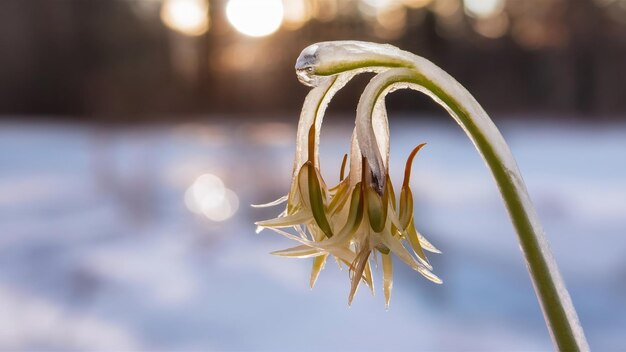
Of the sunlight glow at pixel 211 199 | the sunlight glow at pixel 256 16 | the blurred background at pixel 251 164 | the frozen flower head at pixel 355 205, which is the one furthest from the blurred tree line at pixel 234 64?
the frozen flower head at pixel 355 205

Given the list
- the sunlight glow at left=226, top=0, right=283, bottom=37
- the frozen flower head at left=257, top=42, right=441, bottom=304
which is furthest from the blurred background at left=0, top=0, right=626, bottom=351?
the frozen flower head at left=257, top=42, right=441, bottom=304

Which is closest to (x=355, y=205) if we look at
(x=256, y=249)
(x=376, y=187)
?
(x=376, y=187)

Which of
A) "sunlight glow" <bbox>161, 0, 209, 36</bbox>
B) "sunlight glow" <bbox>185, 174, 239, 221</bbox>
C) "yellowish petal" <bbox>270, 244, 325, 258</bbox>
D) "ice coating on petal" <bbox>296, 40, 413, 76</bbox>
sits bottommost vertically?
"yellowish petal" <bbox>270, 244, 325, 258</bbox>

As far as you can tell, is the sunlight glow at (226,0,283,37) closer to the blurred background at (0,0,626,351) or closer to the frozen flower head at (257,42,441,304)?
the blurred background at (0,0,626,351)

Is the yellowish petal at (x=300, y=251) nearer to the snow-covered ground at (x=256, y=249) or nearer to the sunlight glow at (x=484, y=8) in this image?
the snow-covered ground at (x=256, y=249)

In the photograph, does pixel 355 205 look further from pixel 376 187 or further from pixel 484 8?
pixel 484 8

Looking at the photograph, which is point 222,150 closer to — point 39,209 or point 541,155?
point 39,209
